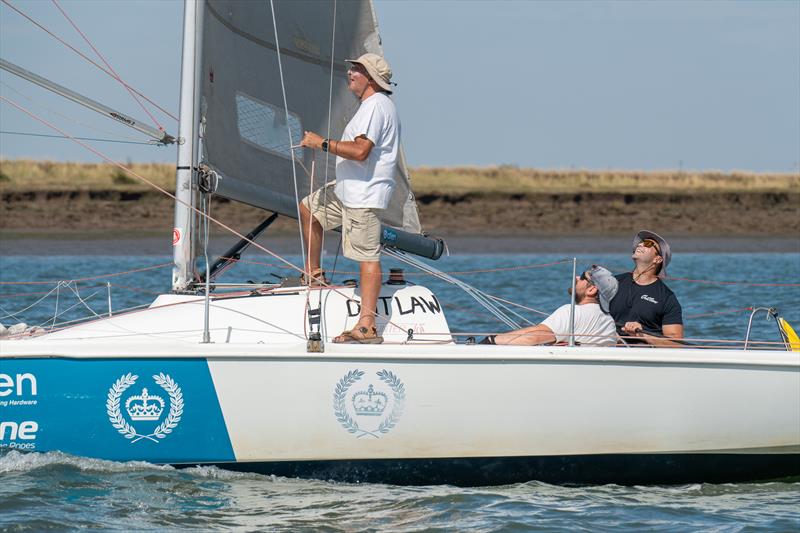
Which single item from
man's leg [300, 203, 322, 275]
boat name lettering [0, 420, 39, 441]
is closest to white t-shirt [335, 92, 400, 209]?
man's leg [300, 203, 322, 275]

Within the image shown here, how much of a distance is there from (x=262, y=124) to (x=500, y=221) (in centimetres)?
2255

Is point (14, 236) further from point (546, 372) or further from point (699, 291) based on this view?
point (546, 372)

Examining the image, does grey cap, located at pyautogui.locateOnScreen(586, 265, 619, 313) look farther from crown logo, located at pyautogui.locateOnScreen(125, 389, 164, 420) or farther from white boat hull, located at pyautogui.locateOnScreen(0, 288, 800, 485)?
crown logo, located at pyautogui.locateOnScreen(125, 389, 164, 420)

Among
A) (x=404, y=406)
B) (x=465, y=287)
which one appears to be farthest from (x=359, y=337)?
(x=465, y=287)

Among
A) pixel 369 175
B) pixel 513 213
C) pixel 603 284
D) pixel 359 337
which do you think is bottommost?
pixel 359 337

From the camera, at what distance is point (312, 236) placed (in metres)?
7.56

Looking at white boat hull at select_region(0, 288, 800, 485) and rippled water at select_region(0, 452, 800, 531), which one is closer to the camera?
rippled water at select_region(0, 452, 800, 531)

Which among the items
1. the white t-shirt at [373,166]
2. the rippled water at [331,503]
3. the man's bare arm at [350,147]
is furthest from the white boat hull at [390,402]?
the man's bare arm at [350,147]

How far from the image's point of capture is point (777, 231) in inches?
1188

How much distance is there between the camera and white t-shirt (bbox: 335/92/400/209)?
6.88 metres

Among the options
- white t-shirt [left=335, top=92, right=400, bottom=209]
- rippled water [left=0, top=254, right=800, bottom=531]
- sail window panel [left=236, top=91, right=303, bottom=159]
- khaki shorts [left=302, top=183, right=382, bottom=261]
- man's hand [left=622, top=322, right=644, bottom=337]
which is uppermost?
sail window panel [left=236, top=91, right=303, bottom=159]

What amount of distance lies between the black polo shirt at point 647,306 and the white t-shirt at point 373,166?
163 centimetres

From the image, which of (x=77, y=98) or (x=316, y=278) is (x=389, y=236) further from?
(x=77, y=98)

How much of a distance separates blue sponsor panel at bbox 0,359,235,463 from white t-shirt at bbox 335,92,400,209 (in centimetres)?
127
